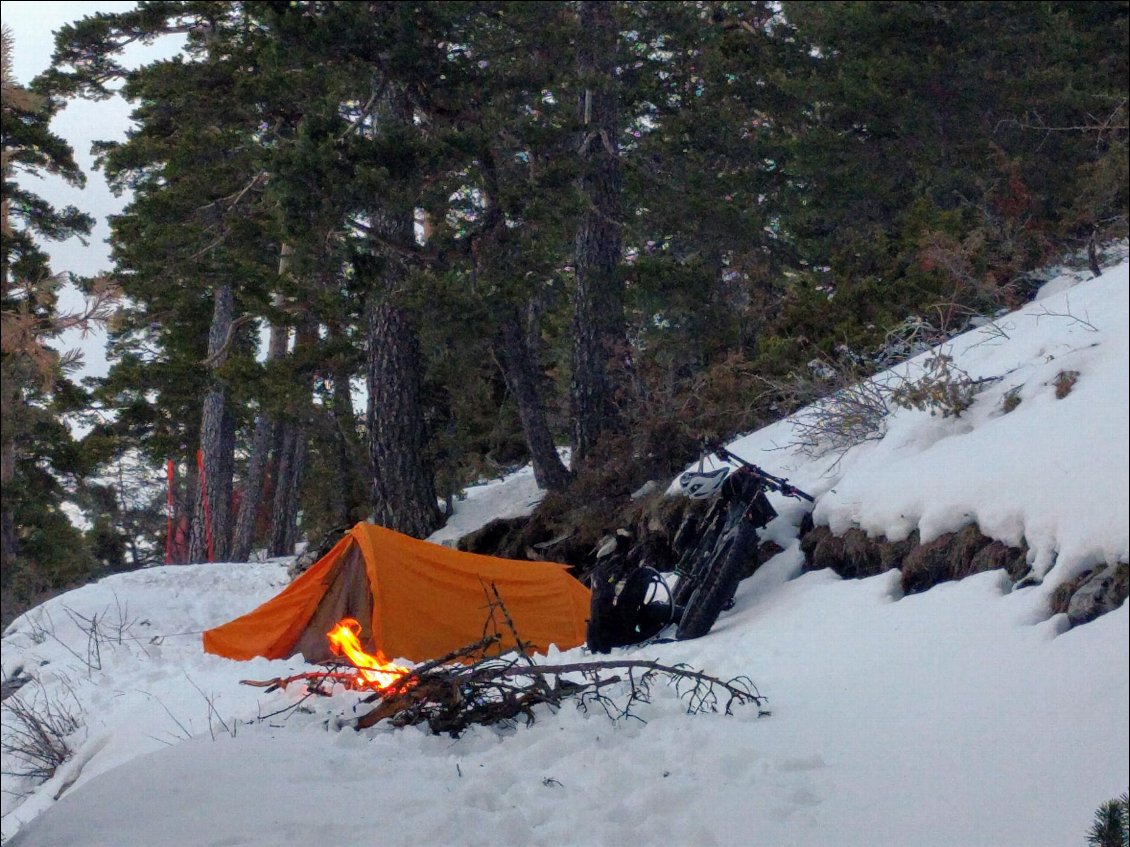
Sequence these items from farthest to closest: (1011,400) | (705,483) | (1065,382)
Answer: (705,483), (1011,400), (1065,382)

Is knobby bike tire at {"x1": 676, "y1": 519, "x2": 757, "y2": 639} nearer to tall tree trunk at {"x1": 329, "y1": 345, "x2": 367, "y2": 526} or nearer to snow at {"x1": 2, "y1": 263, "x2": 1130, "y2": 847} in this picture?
snow at {"x1": 2, "y1": 263, "x2": 1130, "y2": 847}

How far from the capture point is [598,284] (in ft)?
47.5

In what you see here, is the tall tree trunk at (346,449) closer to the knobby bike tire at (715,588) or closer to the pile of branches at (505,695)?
the knobby bike tire at (715,588)

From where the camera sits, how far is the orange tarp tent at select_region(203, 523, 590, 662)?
1030 centimetres

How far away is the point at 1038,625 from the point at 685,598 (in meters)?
4.10

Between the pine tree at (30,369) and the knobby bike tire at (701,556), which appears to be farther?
the knobby bike tire at (701,556)

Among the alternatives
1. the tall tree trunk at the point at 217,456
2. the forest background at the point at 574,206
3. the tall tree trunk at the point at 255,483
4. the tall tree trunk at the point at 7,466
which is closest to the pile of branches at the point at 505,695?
the tall tree trunk at the point at 7,466

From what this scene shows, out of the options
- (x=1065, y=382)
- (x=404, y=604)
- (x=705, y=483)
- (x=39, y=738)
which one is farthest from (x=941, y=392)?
(x=39, y=738)

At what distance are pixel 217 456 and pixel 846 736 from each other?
16657 mm

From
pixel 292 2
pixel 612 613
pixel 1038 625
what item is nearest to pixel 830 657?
pixel 1038 625

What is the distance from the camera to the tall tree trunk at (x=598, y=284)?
1446 cm

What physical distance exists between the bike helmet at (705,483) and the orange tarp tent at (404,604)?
207 centimetres

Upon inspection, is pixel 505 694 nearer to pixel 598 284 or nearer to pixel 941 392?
pixel 941 392

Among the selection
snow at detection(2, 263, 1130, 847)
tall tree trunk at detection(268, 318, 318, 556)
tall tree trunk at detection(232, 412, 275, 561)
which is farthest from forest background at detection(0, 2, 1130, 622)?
snow at detection(2, 263, 1130, 847)
